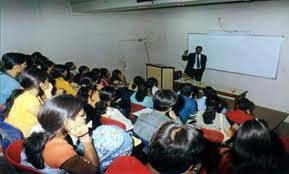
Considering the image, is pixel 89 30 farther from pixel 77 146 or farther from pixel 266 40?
pixel 77 146

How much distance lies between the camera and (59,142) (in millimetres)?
1429

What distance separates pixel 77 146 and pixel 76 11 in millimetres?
5152

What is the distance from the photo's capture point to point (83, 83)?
376 cm

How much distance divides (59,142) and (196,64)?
5574 mm

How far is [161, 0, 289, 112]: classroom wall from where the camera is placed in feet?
17.8

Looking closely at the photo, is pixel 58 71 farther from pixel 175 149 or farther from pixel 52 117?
pixel 175 149

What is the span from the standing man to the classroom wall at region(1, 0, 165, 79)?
1.43 metres

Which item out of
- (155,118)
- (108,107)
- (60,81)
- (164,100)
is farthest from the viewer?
(60,81)

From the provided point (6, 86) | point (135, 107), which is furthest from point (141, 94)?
point (6, 86)

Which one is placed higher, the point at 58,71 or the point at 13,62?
the point at 13,62

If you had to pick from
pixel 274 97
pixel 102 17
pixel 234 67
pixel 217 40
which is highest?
pixel 102 17

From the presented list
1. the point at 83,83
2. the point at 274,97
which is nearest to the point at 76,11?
the point at 83,83

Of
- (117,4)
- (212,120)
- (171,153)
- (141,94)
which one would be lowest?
(212,120)

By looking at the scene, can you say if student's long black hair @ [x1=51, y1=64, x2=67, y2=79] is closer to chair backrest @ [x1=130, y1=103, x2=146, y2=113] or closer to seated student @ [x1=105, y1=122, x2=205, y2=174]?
chair backrest @ [x1=130, y1=103, x2=146, y2=113]
